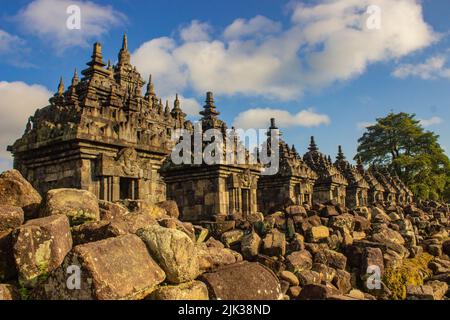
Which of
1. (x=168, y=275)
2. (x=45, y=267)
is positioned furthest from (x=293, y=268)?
(x=45, y=267)

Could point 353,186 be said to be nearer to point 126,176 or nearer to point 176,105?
point 126,176

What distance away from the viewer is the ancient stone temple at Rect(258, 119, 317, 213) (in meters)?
17.0

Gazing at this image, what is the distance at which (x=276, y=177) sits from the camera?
17.2m

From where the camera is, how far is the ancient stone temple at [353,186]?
25.7 m

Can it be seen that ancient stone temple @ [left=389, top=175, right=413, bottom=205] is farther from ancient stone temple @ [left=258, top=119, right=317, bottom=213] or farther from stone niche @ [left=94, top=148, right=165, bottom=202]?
stone niche @ [left=94, top=148, right=165, bottom=202]

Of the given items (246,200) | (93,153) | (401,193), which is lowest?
(246,200)

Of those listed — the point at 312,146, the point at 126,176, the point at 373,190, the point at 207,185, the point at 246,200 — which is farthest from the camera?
the point at 373,190

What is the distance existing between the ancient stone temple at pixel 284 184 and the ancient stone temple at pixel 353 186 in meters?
8.30

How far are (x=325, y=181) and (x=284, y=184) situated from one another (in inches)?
220

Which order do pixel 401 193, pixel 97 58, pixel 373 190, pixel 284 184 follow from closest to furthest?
pixel 97 58
pixel 284 184
pixel 373 190
pixel 401 193

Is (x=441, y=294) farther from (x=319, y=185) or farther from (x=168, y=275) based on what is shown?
(x=319, y=185)

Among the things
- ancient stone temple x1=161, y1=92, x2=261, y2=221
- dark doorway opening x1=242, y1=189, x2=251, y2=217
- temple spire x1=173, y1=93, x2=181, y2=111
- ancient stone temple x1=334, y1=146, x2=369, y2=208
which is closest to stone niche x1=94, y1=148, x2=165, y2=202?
ancient stone temple x1=161, y1=92, x2=261, y2=221

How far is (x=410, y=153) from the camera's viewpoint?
46281 mm

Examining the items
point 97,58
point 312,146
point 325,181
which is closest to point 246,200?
point 97,58
